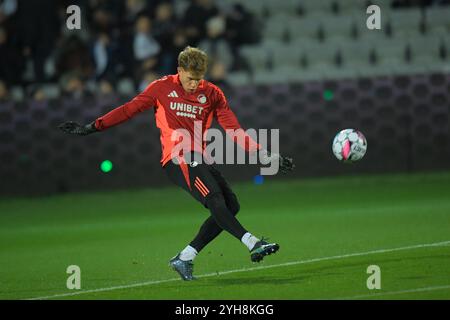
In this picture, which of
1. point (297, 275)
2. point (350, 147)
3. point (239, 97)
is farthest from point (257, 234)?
point (239, 97)

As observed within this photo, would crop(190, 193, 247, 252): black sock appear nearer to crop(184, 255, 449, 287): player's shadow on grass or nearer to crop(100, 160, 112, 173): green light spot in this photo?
crop(184, 255, 449, 287): player's shadow on grass

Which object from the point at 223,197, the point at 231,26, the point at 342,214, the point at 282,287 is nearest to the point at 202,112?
the point at 223,197

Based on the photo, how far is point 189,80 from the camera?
9508 mm

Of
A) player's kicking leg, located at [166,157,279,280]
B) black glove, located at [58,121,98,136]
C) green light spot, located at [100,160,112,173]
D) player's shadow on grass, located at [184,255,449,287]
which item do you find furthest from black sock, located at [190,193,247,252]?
green light spot, located at [100,160,112,173]

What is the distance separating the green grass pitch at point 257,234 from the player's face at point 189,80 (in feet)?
5.81

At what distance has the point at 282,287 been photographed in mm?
9008

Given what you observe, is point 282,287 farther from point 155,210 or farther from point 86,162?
point 86,162

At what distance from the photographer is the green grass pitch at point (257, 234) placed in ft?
30.2

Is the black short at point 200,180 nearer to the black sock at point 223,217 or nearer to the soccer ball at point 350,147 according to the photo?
the black sock at point 223,217

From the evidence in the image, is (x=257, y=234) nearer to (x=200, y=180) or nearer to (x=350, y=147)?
(x=350, y=147)

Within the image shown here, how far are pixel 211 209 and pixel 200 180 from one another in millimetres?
298

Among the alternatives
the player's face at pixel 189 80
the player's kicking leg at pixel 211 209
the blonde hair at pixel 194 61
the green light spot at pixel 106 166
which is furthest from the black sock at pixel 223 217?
the green light spot at pixel 106 166

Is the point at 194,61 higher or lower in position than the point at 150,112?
lower
